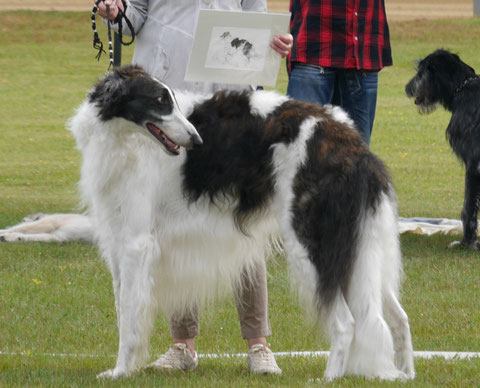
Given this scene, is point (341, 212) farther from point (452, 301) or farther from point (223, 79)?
point (452, 301)

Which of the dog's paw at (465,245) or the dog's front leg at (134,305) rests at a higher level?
the dog's front leg at (134,305)

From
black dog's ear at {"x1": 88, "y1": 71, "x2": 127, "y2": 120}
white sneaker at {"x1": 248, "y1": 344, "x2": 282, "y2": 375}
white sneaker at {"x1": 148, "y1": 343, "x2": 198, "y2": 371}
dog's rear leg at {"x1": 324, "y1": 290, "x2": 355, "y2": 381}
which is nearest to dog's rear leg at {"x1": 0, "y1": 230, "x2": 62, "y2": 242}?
white sneaker at {"x1": 148, "y1": 343, "x2": 198, "y2": 371}

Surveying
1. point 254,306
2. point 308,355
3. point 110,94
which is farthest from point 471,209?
point 110,94

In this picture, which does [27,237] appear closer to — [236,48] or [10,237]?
[10,237]

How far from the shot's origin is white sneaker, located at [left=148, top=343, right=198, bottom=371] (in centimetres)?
469

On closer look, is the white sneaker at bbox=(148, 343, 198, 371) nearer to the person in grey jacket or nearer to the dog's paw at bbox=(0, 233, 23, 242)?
the person in grey jacket

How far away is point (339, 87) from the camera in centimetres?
641

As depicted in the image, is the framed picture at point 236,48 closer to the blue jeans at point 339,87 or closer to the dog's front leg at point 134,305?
the dog's front leg at point 134,305

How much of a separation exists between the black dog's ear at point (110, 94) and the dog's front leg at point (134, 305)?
2.15 ft

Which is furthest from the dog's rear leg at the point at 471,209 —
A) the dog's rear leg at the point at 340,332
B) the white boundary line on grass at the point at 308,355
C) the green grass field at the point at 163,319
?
the dog's rear leg at the point at 340,332

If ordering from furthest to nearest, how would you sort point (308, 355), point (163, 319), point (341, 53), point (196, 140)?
point (341, 53), point (163, 319), point (308, 355), point (196, 140)

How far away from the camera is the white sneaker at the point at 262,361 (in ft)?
14.9

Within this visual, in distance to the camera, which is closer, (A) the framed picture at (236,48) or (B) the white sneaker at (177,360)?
(A) the framed picture at (236,48)

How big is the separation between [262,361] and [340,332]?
617 mm
